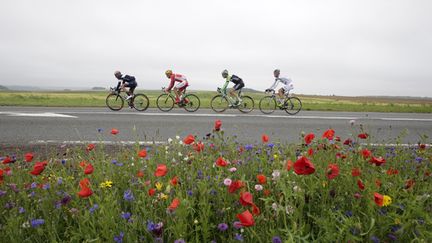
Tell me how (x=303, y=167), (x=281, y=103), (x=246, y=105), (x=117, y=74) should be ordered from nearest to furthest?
1. (x=303, y=167)
2. (x=117, y=74)
3. (x=281, y=103)
4. (x=246, y=105)

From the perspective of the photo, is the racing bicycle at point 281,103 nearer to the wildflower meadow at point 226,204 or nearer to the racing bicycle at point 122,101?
the racing bicycle at point 122,101

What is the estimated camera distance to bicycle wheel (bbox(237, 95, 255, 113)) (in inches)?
473

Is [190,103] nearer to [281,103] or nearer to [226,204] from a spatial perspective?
[281,103]

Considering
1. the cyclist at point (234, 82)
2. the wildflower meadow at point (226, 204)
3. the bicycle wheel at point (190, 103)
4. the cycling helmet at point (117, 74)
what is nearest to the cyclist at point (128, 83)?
the cycling helmet at point (117, 74)

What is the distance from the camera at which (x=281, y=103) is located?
11953 millimetres

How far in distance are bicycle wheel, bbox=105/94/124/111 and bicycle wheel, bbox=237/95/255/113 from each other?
5.28 metres

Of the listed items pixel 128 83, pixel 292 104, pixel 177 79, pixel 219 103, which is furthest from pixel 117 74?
pixel 292 104

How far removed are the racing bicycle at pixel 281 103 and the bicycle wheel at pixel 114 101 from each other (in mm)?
6266

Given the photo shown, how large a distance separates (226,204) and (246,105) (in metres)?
10.4

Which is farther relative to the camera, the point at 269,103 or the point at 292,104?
the point at 269,103

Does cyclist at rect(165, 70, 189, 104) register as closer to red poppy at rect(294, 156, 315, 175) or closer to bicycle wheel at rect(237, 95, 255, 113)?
bicycle wheel at rect(237, 95, 255, 113)

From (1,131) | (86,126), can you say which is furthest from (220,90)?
(1,131)

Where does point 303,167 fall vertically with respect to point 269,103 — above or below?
below

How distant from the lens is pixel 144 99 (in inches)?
489
